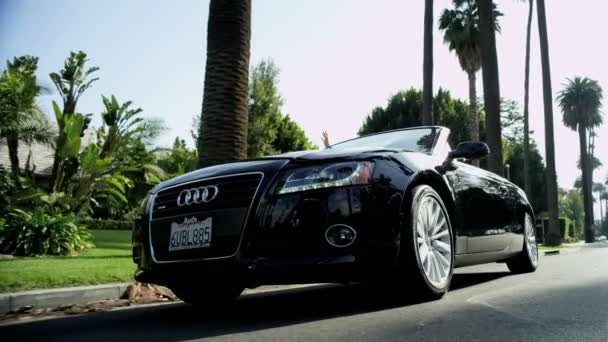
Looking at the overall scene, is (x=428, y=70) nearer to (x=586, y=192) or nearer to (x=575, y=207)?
(x=586, y=192)

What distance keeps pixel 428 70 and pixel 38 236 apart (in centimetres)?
1177

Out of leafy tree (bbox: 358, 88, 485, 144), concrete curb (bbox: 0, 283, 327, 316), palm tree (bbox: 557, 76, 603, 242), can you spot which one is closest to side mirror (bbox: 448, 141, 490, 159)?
concrete curb (bbox: 0, 283, 327, 316)

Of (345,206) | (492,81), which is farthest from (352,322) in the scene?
(492,81)

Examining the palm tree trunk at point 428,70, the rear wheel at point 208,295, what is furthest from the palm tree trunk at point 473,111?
the rear wheel at point 208,295

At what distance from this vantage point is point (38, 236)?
8.98 metres

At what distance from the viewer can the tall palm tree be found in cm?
2761

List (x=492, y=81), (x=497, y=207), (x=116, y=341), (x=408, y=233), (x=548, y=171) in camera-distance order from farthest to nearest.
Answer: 1. (x=548, y=171)
2. (x=492, y=81)
3. (x=497, y=207)
4. (x=408, y=233)
5. (x=116, y=341)

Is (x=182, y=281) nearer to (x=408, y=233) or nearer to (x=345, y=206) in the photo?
(x=345, y=206)

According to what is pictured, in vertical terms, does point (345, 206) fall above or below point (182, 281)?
above

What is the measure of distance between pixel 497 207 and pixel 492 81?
34.8 feet

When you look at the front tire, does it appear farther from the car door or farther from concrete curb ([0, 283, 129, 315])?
concrete curb ([0, 283, 129, 315])

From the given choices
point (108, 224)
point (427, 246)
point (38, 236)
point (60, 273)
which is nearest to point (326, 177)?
point (427, 246)

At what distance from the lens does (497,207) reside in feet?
18.9

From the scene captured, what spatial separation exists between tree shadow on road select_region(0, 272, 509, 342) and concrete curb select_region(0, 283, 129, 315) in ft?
2.01
